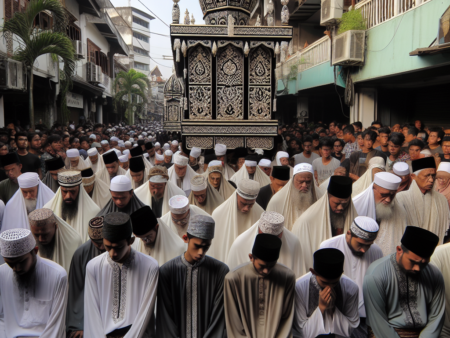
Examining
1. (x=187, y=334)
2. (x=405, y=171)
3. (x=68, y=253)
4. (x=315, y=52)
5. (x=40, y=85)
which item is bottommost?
(x=187, y=334)

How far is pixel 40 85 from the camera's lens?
15.3 m

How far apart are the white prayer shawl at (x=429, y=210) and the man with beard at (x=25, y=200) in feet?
14.1

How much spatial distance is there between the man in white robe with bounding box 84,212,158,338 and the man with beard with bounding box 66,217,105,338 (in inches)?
12.7

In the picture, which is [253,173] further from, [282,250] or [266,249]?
[266,249]

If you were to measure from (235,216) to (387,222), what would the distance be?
1.58m

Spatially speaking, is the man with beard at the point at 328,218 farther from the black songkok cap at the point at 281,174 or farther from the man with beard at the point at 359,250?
the black songkok cap at the point at 281,174

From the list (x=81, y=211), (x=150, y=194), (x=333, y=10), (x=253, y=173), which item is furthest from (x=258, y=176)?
(x=333, y=10)

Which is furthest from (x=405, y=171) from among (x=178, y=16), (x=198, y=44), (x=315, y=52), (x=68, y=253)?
(x=315, y=52)

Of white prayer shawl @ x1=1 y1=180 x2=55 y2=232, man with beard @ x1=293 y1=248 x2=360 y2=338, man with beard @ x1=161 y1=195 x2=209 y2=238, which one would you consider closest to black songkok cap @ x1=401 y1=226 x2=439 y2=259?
man with beard @ x1=293 y1=248 x2=360 y2=338

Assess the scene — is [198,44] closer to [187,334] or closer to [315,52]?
[187,334]

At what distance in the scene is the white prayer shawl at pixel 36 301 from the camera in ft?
10.2

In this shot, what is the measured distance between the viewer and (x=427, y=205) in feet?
16.3

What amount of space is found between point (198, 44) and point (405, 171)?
206 inches

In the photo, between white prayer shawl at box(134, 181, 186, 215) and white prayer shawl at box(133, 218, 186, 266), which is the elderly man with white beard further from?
white prayer shawl at box(134, 181, 186, 215)
